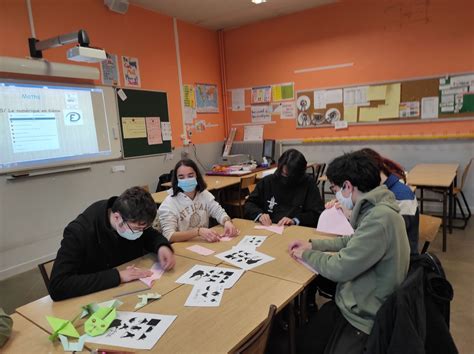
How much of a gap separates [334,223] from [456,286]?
4.93 ft

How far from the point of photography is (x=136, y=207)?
1.57 metres

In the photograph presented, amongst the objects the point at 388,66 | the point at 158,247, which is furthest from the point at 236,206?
the point at 388,66

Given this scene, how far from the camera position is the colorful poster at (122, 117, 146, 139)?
4.68m

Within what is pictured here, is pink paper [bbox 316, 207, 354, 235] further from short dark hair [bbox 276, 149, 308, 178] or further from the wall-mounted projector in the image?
the wall-mounted projector

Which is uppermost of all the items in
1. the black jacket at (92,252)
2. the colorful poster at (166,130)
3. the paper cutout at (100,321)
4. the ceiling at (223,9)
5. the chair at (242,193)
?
the ceiling at (223,9)

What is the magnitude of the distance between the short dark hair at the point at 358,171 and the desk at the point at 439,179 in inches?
90.2

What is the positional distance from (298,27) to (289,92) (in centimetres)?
108

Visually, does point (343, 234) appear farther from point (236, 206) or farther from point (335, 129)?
point (335, 129)

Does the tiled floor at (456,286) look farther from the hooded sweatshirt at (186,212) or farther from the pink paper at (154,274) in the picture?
the pink paper at (154,274)

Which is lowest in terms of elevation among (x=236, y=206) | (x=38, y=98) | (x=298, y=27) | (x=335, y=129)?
(x=236, y=206)

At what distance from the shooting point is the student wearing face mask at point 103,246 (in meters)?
1.52

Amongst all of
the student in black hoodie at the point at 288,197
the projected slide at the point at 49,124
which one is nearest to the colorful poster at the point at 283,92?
the projected slide at the point at 49,124

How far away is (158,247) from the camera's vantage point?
6.23 feet

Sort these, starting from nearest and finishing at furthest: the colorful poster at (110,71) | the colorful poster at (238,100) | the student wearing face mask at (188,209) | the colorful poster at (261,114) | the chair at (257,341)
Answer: the chair at (257,341), the student wearing face mask at (188,209), the colorful poster at (110,71), the colorful poster at (261,114), the colorful poster at (238,100)
